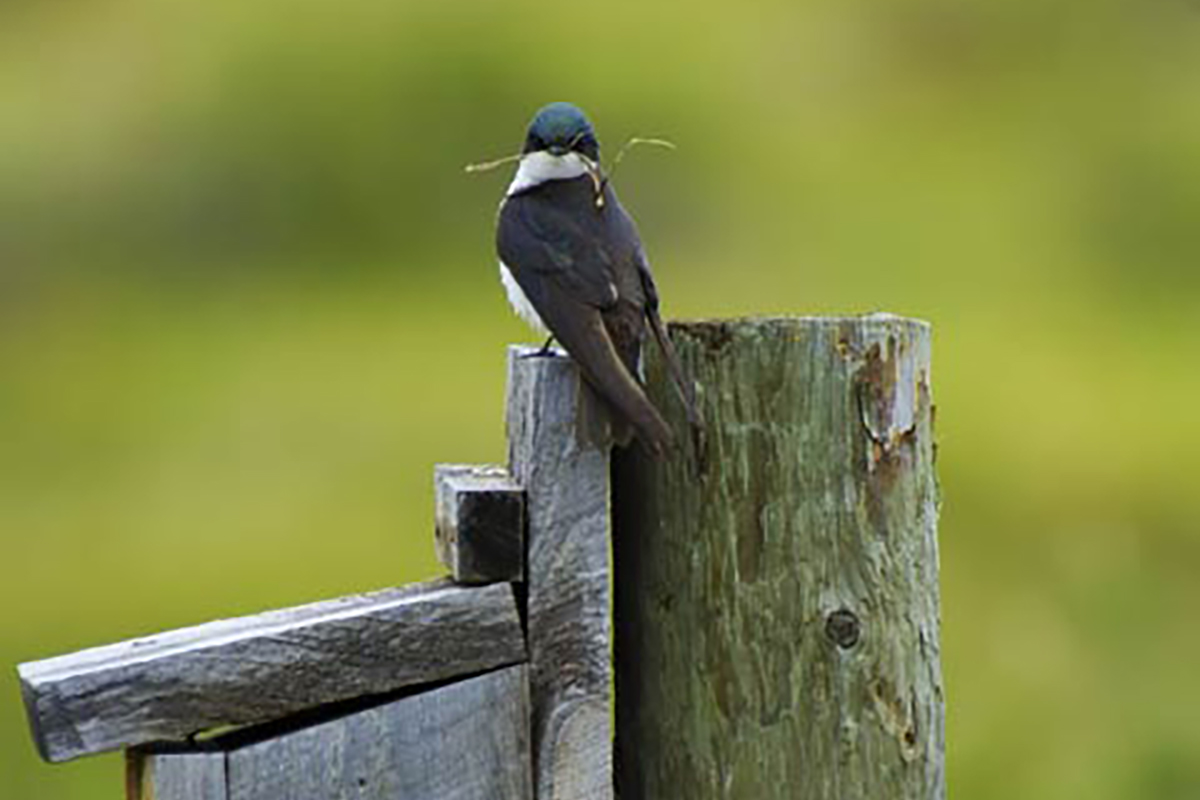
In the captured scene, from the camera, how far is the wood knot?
2.96 m

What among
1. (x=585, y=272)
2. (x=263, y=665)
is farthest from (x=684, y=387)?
(x=263, y=665)

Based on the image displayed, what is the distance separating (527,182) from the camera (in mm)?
3672

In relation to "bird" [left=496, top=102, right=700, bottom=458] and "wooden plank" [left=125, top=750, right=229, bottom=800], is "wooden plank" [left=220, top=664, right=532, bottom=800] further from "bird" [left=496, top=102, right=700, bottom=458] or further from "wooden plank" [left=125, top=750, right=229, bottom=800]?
"bird" [left=496, top=102, right=700, bottom=458]

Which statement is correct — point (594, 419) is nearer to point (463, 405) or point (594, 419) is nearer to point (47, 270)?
point (463, 405)

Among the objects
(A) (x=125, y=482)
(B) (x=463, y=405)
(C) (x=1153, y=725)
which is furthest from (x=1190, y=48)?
(C) (x=1153, y=725)

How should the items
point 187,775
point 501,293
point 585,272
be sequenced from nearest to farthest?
point 187,775 < point 585,272 < point 501,293

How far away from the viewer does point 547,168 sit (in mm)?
3658

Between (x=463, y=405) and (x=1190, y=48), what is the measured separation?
28.1 ft

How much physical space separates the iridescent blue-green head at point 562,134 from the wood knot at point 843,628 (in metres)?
0.96

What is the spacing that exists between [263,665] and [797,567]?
0.61m

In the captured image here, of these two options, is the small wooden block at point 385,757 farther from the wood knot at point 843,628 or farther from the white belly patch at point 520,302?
the white belly patch at point 520,302

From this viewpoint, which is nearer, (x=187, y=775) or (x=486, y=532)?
(x=187, y=775)

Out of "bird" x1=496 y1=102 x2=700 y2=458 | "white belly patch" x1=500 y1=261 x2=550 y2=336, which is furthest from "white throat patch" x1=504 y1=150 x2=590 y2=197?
"white belly patch" x1=500 y1=261 x2=550 y2=336

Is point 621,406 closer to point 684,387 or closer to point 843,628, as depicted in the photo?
point 684,387
